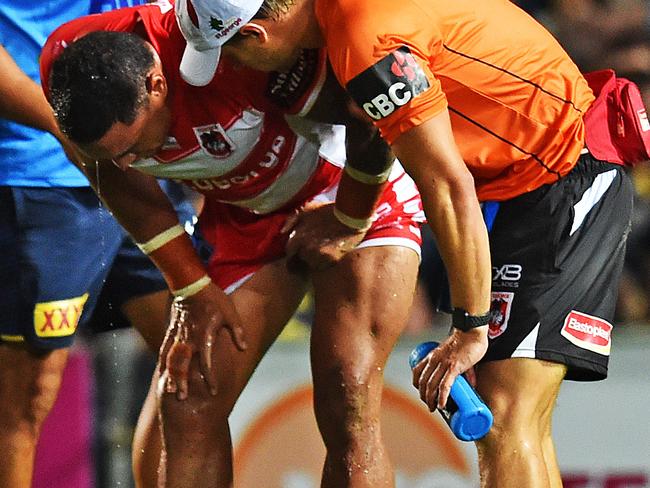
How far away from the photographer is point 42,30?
4500mm

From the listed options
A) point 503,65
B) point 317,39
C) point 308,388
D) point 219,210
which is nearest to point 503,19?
point 503,65

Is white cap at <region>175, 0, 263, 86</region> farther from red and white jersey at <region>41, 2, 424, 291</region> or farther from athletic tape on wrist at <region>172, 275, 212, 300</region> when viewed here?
athletic tape on wrist at <region>172, 275, 212, 300</region>

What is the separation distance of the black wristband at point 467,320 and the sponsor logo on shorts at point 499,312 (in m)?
0.51

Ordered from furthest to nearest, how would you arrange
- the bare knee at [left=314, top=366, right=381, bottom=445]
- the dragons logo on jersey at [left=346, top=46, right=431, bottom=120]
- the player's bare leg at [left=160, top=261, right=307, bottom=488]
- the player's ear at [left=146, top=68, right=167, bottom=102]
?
the player's bare leg at [left=160, top=261, right=307, bottom=488], the bare knee at [left=314, top=366, right=381, bottom=445], the player's ear at [left=146, top=68, right=167, bottom=102], the dragons logo on jersey at [left=346, top=46, right=431, bottom=120]

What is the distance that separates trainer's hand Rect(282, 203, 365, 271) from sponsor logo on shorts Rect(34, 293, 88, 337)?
78cm

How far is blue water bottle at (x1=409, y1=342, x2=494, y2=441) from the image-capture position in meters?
3.53

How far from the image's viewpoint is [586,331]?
3.99 m

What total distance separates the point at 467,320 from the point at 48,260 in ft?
5.31

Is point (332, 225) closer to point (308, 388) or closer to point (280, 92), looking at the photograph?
point (280, 92)

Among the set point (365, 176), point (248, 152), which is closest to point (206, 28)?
point (248, 152)

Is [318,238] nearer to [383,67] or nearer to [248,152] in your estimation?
[248,152]

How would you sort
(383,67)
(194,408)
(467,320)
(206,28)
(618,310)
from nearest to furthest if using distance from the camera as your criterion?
1. (383,67)
2. (467,320)
3. (206,28)
4. (194,408)
5. (618,310)

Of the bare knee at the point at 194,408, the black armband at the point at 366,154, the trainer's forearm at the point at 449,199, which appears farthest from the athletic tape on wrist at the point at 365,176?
the bare knee at the point at 194,408

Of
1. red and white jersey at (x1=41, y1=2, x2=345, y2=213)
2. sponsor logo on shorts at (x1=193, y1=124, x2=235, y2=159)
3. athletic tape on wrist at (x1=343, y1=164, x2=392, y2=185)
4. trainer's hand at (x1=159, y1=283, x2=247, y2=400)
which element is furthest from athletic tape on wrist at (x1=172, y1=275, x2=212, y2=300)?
athletic tape on wrist at (x1=343, y1=164, x2=392, y2=185)
